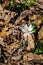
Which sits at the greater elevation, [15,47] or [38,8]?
[38,8]

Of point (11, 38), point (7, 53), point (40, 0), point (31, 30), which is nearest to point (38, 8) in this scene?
point (40, 0)

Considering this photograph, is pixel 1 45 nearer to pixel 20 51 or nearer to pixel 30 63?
pixel 20 51

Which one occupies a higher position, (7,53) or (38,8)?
(38,8)

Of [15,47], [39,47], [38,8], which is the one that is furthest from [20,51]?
[38,8]

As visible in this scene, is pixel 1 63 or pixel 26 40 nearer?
pixel 1 63

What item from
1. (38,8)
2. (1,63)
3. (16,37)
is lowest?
(1,63)

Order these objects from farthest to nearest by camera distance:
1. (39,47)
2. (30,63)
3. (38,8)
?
1. (38,8)
2. (39,47)
3. (30,63)

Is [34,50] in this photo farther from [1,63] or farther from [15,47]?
[1,63]

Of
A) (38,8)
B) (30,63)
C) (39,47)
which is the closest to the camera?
(30,63)

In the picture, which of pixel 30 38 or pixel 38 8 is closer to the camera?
pixel 30 38
